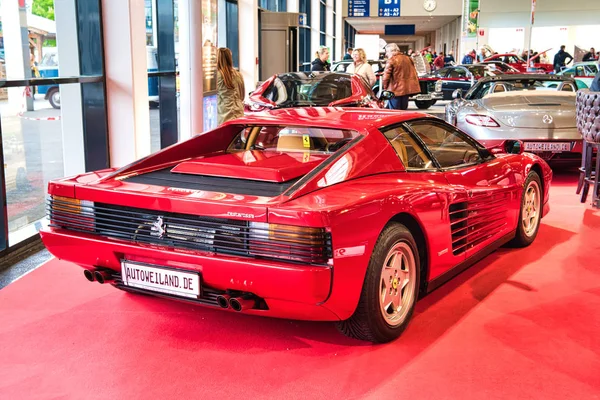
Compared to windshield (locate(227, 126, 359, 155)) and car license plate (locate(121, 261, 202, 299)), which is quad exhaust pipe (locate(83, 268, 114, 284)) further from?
windshield (locate(227, 126, 359, 155))

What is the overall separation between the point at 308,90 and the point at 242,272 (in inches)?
232

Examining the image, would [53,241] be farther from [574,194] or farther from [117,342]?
[574,194]

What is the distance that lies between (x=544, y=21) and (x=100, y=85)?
1486 inches

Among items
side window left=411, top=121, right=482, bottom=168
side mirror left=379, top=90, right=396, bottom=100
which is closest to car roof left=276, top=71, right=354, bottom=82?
side mirror left=379, top=90, right=396, bottom=100

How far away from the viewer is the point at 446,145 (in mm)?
4656

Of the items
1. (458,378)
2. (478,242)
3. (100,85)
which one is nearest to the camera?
(458,378)

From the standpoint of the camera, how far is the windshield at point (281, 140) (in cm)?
440

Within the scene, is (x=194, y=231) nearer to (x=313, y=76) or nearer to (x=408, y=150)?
(x=408, y=150)

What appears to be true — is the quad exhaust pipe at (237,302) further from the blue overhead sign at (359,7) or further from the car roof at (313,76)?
the blue overhead sign at (359,7)

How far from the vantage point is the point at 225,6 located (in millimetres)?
14531

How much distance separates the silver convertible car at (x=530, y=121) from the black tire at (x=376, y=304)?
474 cm

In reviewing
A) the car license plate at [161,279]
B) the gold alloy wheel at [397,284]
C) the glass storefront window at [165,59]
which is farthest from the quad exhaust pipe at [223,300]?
the glass storefront window at [165,59]

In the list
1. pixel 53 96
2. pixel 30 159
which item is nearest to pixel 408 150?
pixel 30 159

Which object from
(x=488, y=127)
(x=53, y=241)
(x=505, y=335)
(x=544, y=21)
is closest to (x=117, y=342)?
(x=53, y=241)
